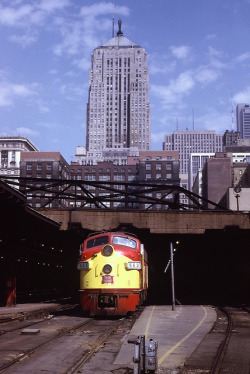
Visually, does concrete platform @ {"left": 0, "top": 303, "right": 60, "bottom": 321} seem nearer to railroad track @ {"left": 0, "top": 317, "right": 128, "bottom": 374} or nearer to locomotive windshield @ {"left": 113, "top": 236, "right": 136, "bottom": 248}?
railroad track @ {"left": 0, "top": 317, "right": 128, "bottom": 374}

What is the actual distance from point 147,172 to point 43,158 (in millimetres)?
37065

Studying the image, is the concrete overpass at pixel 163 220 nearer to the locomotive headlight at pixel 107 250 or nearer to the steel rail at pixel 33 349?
the locomotive headlight at pixel 107 250

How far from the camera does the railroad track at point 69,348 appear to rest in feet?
35.5

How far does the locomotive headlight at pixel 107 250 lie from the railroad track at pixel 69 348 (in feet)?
10.5

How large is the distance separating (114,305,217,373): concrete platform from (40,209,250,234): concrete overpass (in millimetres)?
7780

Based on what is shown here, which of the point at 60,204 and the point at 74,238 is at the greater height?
the point at 60,204

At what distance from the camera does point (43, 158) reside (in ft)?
505

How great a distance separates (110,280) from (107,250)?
137cm

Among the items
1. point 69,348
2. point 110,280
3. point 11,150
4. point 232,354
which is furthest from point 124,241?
point 11,150

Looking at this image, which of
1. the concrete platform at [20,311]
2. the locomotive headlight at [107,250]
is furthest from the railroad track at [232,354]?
the concrete platform at [20,311]

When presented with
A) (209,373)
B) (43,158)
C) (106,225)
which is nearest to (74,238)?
(106,225)

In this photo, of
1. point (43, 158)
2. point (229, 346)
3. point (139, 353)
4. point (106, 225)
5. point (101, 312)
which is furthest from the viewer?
point (43, 158)

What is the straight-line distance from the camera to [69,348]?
43.7ft

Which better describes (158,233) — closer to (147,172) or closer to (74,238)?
(74,238)
